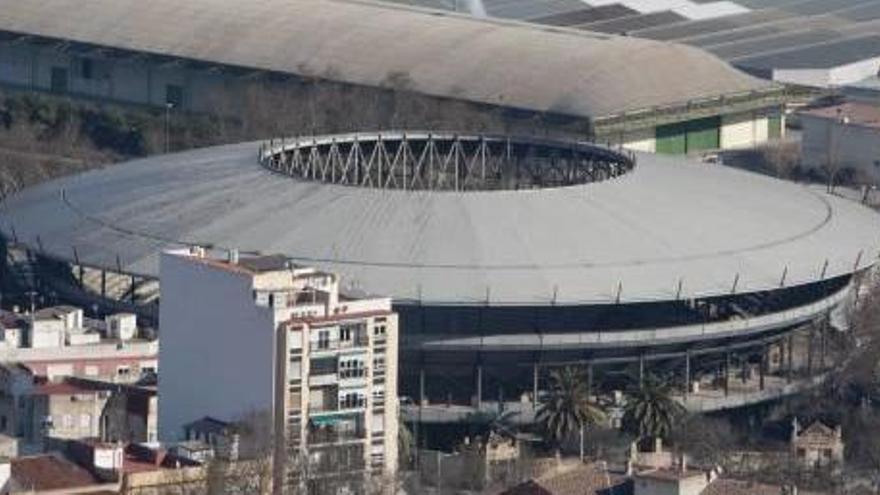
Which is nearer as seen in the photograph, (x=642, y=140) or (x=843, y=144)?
(x=843, y=144)

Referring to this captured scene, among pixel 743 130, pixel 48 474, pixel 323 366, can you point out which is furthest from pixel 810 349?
pixel 743 130

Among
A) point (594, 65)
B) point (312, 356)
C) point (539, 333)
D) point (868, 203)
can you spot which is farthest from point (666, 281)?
point (594, 65)

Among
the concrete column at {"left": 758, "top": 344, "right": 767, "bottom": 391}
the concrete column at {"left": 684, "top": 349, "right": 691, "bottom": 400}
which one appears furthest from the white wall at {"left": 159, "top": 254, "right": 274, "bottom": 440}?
the concrete column at {"left": 758, "top": 344, "right": 767, "bottom": 391}

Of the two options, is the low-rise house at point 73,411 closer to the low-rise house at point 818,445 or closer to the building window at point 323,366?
the building window at point 323,366

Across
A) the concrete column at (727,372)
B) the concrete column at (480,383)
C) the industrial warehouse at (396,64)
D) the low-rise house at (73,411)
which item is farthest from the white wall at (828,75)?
the low-rise house at (73,411)

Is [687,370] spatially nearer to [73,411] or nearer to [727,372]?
[727,372]

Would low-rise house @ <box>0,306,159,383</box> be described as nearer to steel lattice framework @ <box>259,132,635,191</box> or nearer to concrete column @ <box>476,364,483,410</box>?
concrete column @ <box>476,364,483,410</box>
